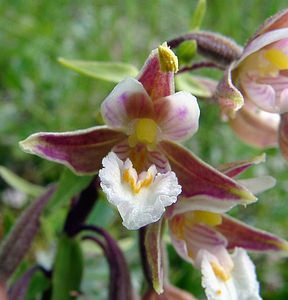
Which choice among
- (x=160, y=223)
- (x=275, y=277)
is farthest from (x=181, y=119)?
(x=275, y=277)

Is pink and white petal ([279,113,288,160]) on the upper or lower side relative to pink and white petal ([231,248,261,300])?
upper

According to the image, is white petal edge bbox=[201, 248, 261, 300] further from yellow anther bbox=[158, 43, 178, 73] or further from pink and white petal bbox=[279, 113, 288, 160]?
yellow anther bbox=[158, 43, 178, 73]

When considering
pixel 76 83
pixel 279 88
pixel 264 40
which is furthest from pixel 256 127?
pixel 76 83

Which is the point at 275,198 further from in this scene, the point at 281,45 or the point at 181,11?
the point at 281,45

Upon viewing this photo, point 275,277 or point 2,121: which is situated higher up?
point 2,121

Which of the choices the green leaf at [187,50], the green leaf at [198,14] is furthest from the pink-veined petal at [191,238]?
the green leaf at [198,14]

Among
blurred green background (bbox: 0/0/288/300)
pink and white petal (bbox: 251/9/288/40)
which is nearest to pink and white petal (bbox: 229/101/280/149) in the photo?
pink and white petal (bbox: 251/9/288/40)

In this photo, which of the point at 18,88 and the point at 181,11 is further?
the point at 181,11
